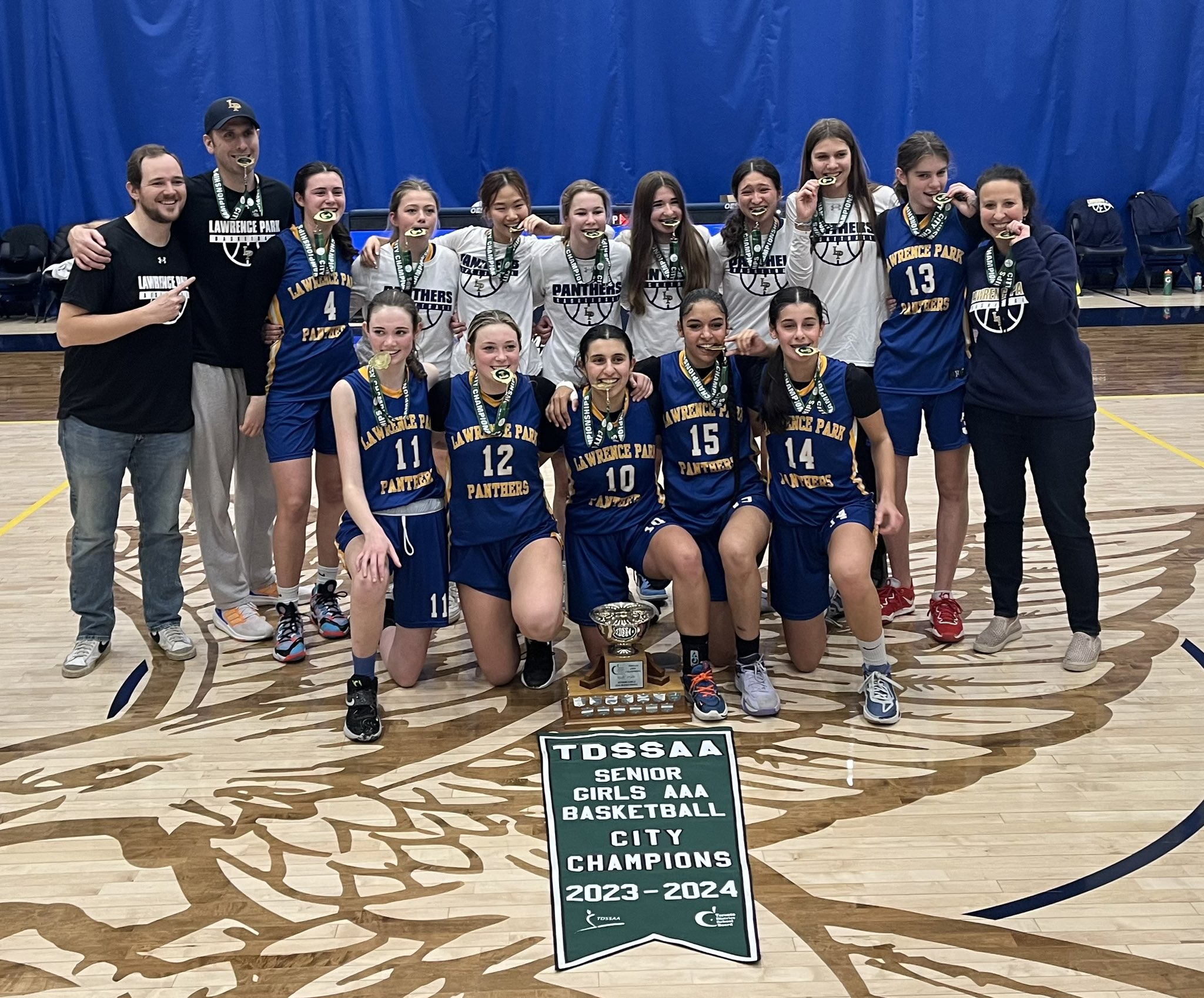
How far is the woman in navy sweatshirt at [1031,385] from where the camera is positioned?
4047mm

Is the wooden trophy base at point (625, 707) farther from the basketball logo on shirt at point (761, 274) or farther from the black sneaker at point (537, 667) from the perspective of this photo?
the basketball logo on shirt at point (761, 274)

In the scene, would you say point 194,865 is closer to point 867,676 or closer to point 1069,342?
point 867,676

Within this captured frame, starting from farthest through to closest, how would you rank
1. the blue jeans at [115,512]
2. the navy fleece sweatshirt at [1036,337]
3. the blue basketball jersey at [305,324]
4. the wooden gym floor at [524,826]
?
the blue basketball jersey at [305,324], the blue jeans at [115,512], the navy fleece sweatshirt at [1036,337], the wooden gym floor at [524,826]

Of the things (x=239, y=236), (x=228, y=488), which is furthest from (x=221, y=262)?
(x=228, y=488)

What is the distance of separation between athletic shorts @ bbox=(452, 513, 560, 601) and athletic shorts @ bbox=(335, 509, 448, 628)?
59 millimetres

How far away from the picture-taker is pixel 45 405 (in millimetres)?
8781

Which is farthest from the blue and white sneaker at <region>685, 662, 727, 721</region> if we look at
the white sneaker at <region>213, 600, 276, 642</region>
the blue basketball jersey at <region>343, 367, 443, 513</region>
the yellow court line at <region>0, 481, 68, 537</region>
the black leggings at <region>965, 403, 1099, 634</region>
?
the yellow court line at <region>0, 481, 68, 537</region>

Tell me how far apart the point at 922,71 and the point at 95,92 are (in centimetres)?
785

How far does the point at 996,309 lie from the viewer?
4.14 m

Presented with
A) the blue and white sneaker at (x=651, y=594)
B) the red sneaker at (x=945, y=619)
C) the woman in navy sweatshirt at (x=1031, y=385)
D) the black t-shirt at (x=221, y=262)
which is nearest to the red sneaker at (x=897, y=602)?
the red sneaker at (x=945, y=619)

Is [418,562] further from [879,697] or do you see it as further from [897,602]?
[897,602]

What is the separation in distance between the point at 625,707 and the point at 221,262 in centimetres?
213

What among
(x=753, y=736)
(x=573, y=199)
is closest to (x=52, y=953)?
(x=753, y=736)

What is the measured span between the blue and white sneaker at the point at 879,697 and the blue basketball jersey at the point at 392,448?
1.57 m
